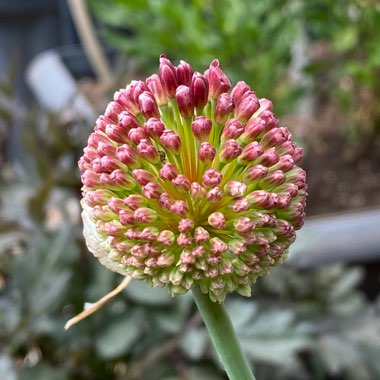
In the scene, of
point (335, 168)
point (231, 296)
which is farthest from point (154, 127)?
point (335, 168)

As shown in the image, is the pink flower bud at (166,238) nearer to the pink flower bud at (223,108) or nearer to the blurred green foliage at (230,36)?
the pink flower bud at (223,108)

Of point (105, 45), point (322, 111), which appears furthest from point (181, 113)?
point (105, 45)

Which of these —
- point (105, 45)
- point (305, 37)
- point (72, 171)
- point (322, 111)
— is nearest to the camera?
point (72, 171)

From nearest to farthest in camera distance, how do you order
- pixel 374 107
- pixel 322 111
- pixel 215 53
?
pixel 215 53
pixel 374 107
pixel 322 111

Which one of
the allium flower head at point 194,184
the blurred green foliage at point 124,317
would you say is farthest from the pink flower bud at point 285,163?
the blurred green foliage at point 124,317

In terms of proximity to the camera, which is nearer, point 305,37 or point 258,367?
point 258,367

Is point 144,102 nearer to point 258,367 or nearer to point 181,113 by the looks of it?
point 181,113

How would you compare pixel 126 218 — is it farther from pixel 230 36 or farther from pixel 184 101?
pixel 230 36

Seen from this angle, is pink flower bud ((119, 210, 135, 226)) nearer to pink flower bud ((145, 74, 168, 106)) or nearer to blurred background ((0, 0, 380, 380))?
pink flower bud ((145, 74, 168, 106))
